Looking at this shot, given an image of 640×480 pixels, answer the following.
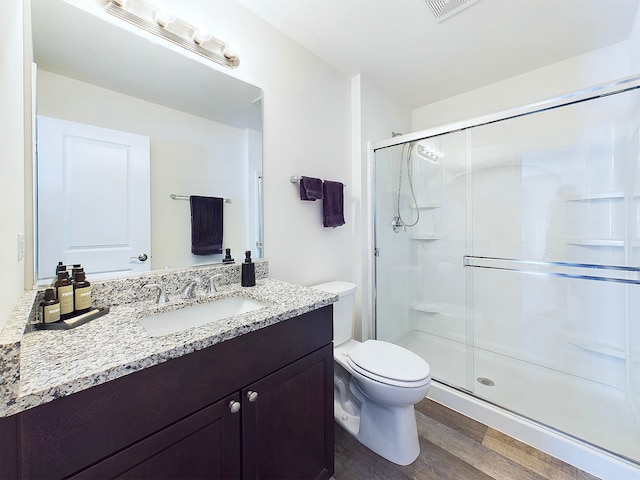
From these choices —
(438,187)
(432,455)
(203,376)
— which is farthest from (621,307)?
(203,376)

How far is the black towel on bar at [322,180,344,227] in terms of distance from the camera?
191cm

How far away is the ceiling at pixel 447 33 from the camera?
1.51 meters

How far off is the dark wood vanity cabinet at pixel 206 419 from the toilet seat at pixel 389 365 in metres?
0.28

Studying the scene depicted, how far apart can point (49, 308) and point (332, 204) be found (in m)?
1.51

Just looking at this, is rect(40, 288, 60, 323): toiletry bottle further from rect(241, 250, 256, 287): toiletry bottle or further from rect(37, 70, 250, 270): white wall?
rect(241, 250, 256, 287): toiletry bottle

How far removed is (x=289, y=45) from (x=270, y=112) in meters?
0.51

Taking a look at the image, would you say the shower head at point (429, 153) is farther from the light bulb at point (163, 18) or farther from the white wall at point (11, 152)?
the white wall at point (11, 152)

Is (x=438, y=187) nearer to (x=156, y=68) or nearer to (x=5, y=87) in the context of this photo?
(x=156, y=68)

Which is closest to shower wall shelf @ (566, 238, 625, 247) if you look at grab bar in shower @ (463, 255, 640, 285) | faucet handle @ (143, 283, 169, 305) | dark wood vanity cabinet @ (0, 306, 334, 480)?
grab bar in shower @ (463, 255, 640, 285)

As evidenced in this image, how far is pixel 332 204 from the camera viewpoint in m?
1.95

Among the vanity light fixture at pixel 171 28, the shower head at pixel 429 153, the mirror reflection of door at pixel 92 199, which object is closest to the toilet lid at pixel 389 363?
the mirror reflection of door at pixel 92 199

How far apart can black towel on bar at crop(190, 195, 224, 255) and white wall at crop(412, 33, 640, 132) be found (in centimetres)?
204

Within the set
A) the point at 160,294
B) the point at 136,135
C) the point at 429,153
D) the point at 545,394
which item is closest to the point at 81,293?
the point at 160,294

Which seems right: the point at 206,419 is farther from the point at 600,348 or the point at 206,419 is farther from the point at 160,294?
the point at 600,348
